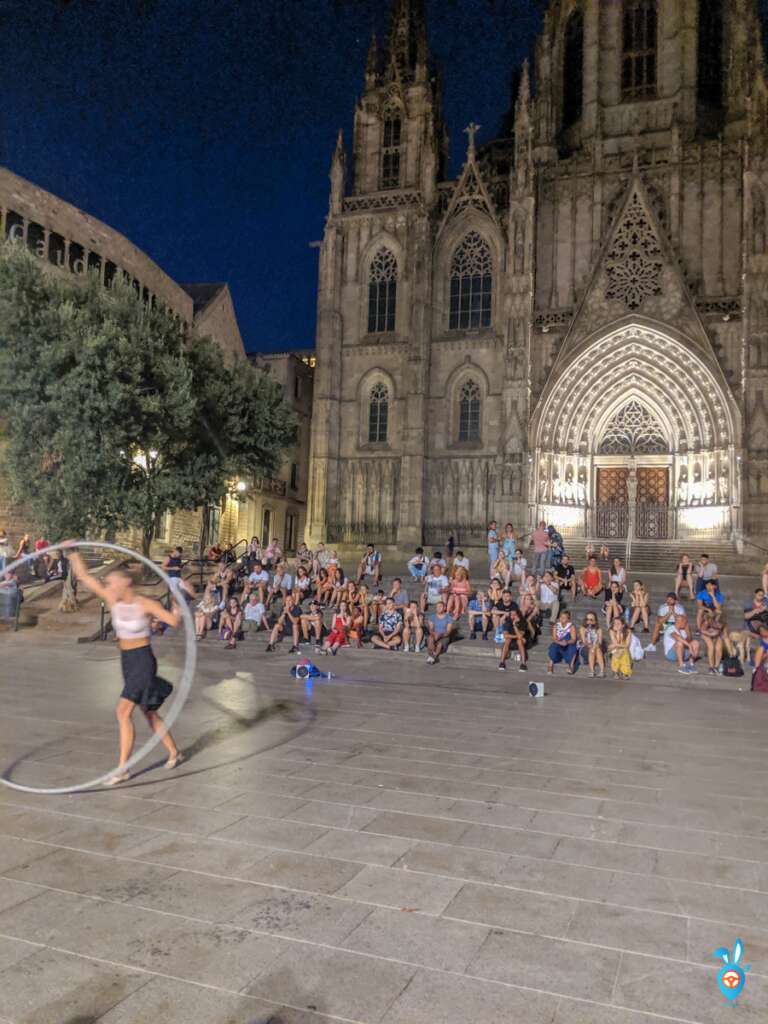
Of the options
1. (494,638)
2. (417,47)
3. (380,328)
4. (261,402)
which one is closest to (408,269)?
(380,328)

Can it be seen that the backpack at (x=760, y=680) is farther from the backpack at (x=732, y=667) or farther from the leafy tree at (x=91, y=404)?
the leafy tree at (x=91, y=404)

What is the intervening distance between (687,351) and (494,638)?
17.6 m

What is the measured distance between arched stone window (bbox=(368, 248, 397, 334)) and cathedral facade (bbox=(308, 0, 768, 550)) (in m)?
0.08

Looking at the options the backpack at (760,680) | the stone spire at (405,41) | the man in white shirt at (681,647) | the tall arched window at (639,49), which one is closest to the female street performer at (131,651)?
the backpack at (760,680)

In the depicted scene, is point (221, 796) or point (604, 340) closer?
point (221, 796)

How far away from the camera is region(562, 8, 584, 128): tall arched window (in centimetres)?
3394

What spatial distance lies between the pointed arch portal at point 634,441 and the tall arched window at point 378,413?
612 cm

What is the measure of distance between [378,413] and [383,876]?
29.4 metres

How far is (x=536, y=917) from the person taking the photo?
378 cm

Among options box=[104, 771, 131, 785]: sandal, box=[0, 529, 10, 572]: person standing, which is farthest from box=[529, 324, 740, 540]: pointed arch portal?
box=[104, 771, 131, 785]: sandal

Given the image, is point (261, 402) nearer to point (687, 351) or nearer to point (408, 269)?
point (408, 269)

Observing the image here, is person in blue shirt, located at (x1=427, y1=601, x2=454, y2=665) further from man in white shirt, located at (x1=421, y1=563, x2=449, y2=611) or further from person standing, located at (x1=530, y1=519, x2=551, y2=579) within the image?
person standing, located at (x1=530, y1=519, x2=551, y2=579)

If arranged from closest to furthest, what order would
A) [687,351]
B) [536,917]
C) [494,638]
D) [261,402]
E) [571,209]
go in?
[536,917], [494,638], [261,402], [687,351], [571,209]

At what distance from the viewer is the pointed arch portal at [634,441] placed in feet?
95.5
